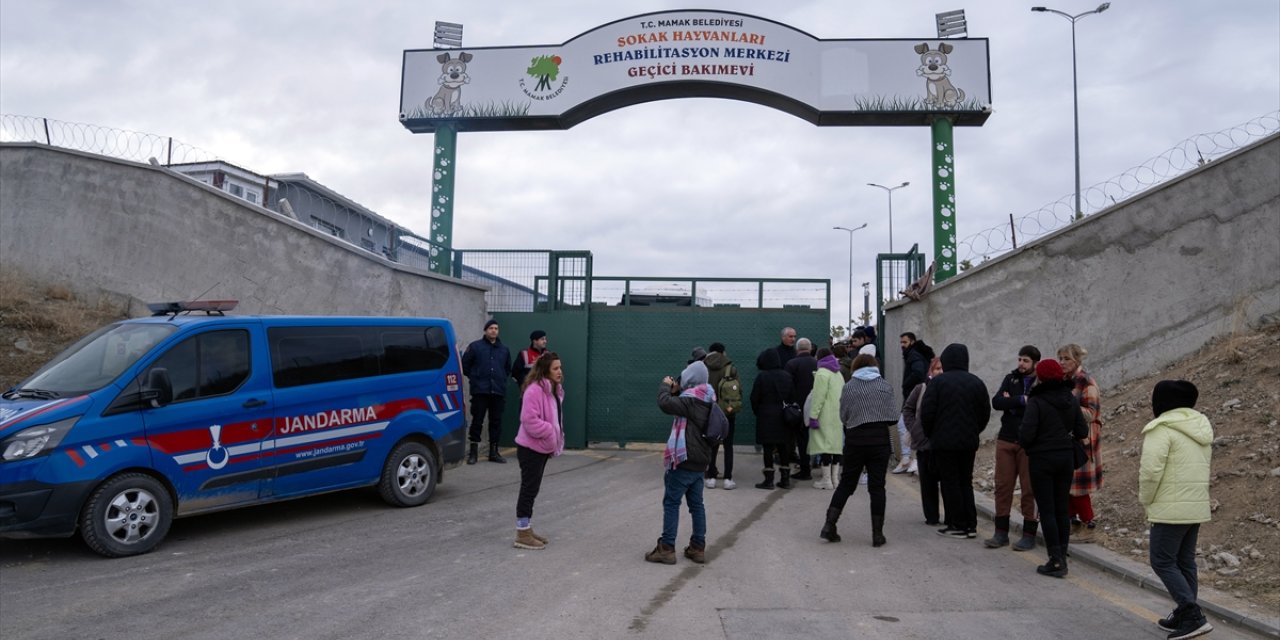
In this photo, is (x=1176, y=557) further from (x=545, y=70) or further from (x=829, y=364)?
(x=545, y=70)

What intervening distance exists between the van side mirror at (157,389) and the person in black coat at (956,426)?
6871 mm

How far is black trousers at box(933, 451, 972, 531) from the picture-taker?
824 cm

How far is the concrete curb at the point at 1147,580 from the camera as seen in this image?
5340mm

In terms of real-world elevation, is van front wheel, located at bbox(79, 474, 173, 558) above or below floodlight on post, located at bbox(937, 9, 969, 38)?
below

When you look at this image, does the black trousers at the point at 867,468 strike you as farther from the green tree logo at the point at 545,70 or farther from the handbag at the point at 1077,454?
the green tree logo at the point at 545,70

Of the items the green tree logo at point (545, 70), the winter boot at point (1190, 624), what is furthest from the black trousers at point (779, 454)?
the green tree logo at point (545, 70)

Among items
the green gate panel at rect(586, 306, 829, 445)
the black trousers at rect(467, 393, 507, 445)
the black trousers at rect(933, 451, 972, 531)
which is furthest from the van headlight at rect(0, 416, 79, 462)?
the green gate panel at rect(586, 306, 829, 445)

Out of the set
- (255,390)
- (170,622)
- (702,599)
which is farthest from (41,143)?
(702,599)

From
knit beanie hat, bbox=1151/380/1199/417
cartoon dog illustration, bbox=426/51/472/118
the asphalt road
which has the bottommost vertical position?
the asphalt road

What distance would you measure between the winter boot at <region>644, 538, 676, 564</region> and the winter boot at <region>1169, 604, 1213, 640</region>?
3466 millimetres

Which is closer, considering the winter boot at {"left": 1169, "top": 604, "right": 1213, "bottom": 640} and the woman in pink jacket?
the winter boot at {"left": 1169, "top": 604, "right": 1213, "bottom": 640}

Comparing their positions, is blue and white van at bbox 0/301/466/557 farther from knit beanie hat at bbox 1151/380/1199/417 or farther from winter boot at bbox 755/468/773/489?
knit beanie hat at bbox 1151/380/1199/417

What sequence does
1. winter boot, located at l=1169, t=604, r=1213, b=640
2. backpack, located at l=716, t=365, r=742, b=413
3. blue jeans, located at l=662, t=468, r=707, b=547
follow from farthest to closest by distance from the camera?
backpack, located at l=716, t=365, r=742, b=413, blue jeans, located at l=662, t=468, r=707, b=547, winter boot, located at l=1169, t=604, r=1213, b=640

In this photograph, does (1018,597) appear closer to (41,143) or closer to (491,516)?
(491,516)
